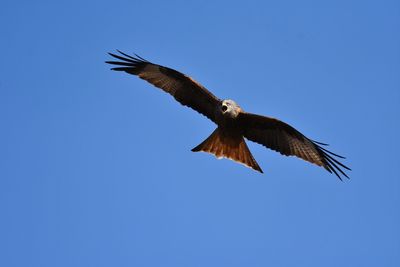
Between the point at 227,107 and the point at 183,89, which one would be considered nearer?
the point at 227,107

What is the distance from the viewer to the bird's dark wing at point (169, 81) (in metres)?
9.58

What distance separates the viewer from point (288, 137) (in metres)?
9.52

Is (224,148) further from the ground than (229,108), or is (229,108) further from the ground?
(229,108)

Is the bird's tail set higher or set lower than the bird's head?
lower

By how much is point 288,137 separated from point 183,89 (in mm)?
1834

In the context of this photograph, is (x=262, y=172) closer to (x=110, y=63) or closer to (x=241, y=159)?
(x=241, y=159)

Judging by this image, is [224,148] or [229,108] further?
[224,148]

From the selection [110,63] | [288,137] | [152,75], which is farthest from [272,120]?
[110,63]

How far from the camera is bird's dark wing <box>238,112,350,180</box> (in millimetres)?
9258

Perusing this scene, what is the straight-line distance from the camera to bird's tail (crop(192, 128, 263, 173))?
9281mm

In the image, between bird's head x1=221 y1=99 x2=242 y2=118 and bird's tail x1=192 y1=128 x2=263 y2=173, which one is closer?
bird's head x1=221 y1=99 x2=242 y2=118

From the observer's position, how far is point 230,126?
9211 millimetres

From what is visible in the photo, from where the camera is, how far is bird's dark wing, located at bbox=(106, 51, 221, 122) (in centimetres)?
958

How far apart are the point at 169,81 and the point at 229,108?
129 cm
